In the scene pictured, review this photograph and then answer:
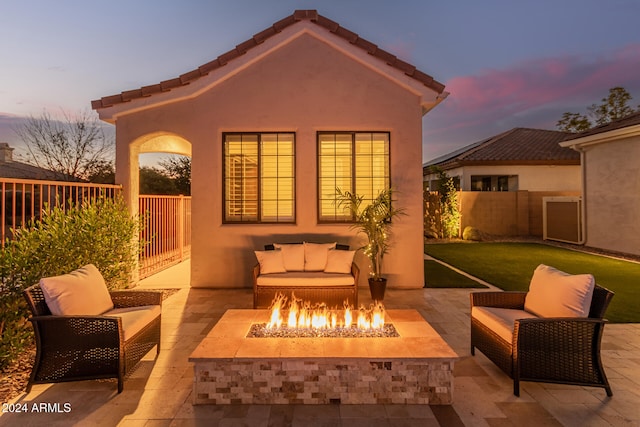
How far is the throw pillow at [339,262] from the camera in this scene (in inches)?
238

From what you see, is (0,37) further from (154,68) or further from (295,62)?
(295,62)

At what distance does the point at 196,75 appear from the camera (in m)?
7.21

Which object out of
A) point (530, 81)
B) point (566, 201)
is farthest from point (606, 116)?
point (566, 201)

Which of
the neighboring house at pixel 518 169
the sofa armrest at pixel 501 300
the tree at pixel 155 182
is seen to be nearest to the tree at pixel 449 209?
the neighboring house at pixel 518 169

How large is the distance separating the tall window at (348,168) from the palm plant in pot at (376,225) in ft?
0.67

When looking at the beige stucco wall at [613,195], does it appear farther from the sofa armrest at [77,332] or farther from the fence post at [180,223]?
the fence post at [180,223]

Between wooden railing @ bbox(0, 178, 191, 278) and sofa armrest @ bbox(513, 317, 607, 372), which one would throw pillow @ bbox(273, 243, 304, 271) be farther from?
sofa armrest @ bbox(513, 317, 607, 372)

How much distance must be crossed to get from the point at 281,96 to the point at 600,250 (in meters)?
12.5

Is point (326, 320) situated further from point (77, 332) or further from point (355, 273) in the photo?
point (77, 332)

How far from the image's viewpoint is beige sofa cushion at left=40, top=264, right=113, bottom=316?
10.6ft

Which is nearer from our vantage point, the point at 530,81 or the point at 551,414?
the point at 551,414

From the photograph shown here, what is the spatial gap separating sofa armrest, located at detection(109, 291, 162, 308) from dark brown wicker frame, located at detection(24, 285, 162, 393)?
887 millimetres

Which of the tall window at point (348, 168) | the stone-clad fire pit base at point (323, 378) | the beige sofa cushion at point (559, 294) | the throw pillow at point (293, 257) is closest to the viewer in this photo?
the stone-clad fire pit base at point (323, 378)

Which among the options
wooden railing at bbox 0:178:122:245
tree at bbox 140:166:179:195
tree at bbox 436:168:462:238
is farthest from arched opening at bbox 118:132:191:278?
tree at bbox 140:166:179:195
